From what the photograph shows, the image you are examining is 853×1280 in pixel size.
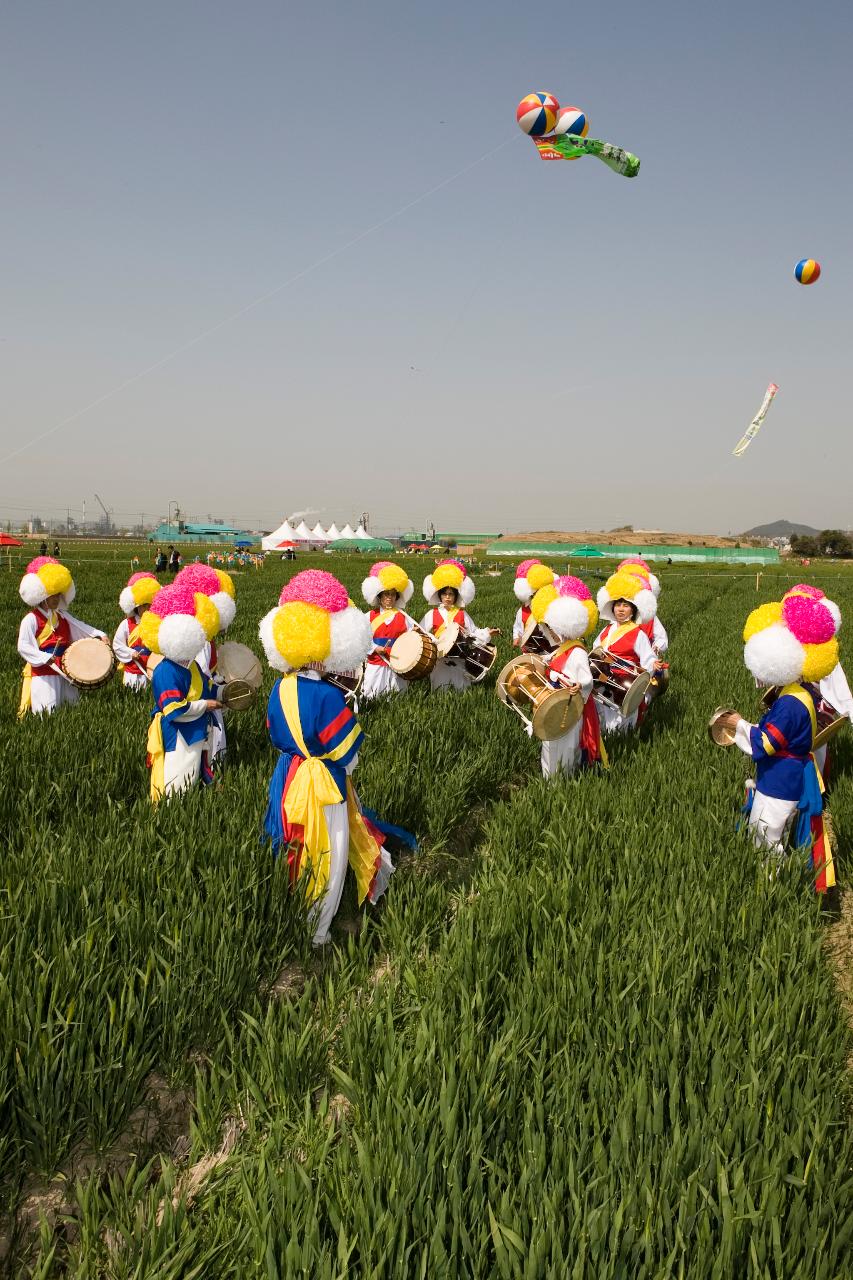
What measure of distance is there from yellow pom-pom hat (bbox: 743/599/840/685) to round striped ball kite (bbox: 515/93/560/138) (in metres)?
7.27

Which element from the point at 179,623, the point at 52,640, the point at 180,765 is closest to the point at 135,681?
the point at 52,640

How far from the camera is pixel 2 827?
430 cm

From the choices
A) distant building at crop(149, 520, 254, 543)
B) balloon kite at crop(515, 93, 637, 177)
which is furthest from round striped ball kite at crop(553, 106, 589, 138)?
distant building at crop(149, 520, 254, 543)

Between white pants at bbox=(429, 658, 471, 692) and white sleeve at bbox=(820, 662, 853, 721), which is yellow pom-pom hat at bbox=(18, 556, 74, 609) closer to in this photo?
white pants at bbox=(429, 658, 471, 692)

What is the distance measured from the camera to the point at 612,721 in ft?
23.2

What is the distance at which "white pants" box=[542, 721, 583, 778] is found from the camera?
5.51 m

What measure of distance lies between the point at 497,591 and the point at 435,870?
22.0 m

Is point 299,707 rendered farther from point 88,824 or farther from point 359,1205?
point 359,1205

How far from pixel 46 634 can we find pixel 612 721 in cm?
562

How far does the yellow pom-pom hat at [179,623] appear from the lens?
4.30 meters

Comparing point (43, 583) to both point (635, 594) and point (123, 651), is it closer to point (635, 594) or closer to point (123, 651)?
point (123, 651)

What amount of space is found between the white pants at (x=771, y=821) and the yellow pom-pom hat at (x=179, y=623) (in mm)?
3556

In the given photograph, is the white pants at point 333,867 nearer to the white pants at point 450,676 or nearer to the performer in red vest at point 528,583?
the performer in red vest at point 528,583

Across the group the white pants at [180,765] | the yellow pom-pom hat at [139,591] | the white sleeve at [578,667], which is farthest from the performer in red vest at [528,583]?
the white pants at [180,765]
